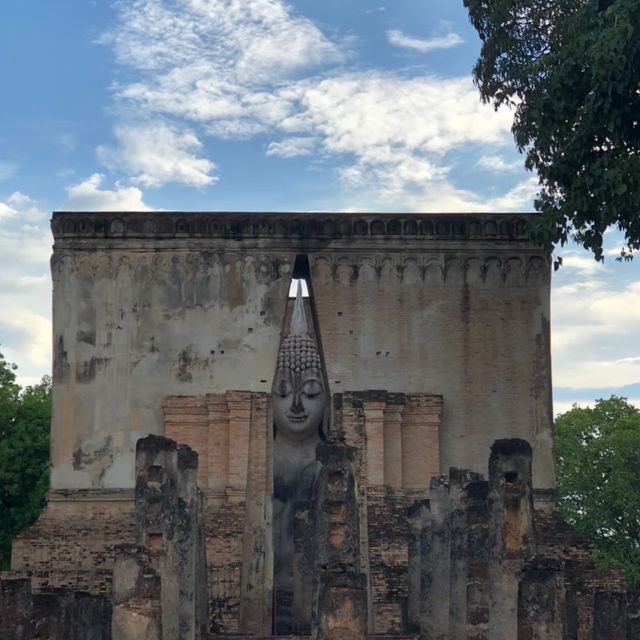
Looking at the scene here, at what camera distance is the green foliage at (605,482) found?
81.6 ft

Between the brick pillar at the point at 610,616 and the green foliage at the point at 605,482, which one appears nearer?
the brick pillar at the point at 610,616

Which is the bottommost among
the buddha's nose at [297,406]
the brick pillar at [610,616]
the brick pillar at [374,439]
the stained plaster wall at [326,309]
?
the brick pillar at [610,616]

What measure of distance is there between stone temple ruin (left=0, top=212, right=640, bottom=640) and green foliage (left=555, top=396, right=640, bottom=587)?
836cm

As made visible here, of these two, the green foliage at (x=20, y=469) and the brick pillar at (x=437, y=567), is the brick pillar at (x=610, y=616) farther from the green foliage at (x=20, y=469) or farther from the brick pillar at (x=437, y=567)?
the green foliage at (x=20, y=469)

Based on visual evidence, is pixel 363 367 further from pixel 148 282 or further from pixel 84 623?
pixel 84 623

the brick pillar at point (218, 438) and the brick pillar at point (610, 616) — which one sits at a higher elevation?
the brick pillar at point (218, 438)

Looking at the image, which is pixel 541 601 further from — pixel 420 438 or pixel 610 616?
pixel 420 438

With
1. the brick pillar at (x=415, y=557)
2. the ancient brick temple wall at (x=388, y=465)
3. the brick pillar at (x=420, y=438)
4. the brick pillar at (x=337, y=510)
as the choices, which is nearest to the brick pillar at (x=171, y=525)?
the brick pillar at (x=337, y=510)

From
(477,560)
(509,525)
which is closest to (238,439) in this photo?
(477,560)

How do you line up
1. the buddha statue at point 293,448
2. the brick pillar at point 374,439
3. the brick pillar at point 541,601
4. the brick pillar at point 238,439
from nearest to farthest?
the brick pillar at point 541,601 → the buddha statue at point 293,448 → the brick pillar at point 238,439 → the brick pillar at point 374,439

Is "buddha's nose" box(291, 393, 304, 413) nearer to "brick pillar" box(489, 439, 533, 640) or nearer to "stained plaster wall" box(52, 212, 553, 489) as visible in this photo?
"stained plaster wall" box(52, 212, 553, 489)

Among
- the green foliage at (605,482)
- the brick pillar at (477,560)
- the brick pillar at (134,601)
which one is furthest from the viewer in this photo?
the green foliage at (605,482)

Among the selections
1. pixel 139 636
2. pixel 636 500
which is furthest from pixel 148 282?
pixel 636 500

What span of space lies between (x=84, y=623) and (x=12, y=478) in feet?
30.5
